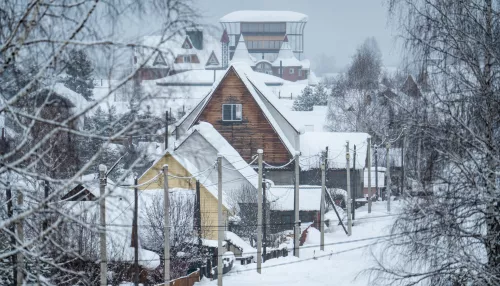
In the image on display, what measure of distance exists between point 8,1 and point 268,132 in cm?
3318

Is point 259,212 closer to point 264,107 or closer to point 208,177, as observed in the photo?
point 208,177

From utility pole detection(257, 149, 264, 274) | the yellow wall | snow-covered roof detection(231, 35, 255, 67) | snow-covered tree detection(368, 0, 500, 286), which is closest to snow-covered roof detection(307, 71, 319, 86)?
snow-covered roof detection(231, 35, 255, 67)

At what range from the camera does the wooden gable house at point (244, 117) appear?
38.1 metres

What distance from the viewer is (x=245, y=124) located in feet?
126

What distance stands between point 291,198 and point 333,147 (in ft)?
37.2

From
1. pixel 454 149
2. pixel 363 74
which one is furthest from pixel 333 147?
pixel 454 149

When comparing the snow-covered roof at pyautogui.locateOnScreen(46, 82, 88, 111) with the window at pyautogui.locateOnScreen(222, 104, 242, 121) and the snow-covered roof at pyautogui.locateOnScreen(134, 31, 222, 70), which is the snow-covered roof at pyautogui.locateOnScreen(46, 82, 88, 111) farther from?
the window at pyautogui.locateOnScreen(222, 104, 242, 121)

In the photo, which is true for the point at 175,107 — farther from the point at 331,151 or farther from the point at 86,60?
the point at 331,151

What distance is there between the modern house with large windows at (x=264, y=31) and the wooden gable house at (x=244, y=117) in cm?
9555

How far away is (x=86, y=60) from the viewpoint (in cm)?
519

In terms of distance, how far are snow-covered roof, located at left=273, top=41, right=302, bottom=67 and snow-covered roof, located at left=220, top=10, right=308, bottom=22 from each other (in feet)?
43.4

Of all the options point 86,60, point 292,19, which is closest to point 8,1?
point 86,60

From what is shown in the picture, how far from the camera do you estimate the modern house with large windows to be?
139 meters

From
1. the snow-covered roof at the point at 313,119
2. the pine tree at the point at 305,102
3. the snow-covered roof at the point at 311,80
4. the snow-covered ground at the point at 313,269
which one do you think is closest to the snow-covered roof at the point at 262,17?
the snow-covered roof at the point at 311,80
